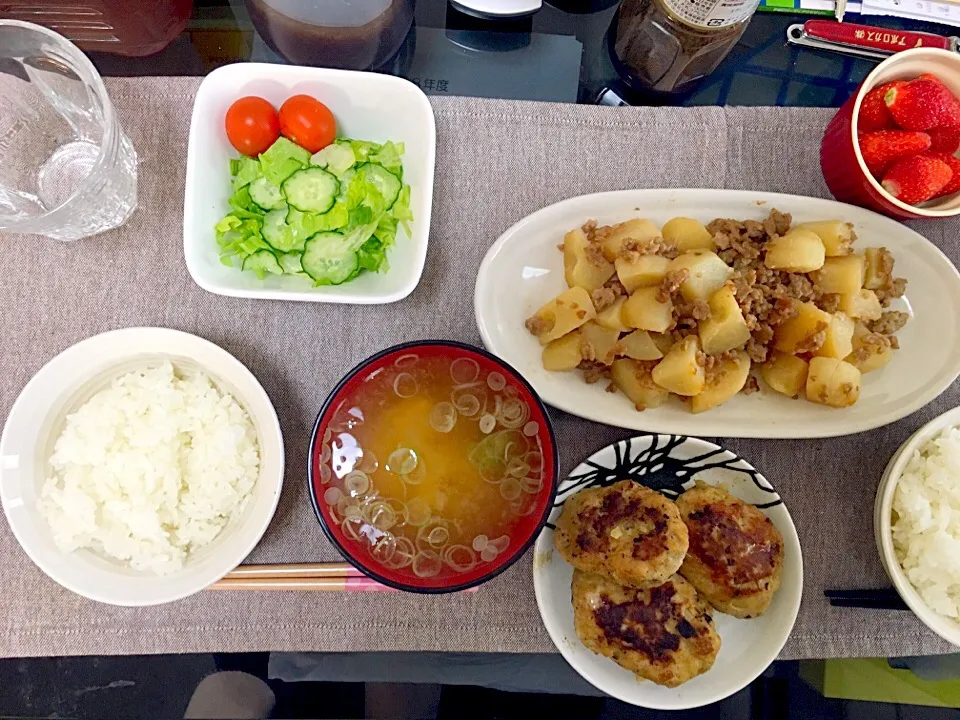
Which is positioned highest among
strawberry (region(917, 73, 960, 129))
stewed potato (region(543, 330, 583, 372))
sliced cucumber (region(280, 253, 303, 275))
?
strawberry (region(917, 73, 960, 129))

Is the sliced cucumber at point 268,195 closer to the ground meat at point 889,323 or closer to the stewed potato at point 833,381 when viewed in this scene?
the stewed potato at point 833,381

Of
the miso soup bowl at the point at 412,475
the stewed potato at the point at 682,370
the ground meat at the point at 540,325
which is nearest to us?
the miso soup bowl at the point at 412,475

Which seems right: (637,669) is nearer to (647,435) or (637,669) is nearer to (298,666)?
(647,435)

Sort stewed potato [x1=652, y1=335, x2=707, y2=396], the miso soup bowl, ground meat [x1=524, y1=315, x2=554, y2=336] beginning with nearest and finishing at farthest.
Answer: the miso soup bowl
stewed potato [x1=652, y1=335, x2=707, y2=396]
ground meat [x1=524, y1=315, x2=554, y2=336]

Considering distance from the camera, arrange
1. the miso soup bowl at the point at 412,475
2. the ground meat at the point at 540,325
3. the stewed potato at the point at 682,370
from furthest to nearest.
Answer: the ground meat at the point at 540,325, the stewed potato at the point at 682,370, the miso soup bowl at the point at 412,475

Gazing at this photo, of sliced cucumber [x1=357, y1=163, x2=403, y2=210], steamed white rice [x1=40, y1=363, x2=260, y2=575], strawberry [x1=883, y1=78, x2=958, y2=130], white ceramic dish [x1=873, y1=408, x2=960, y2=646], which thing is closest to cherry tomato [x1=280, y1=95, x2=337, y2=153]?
sliced cucumber [x1=357, y1=163, x2=403, y2=210]

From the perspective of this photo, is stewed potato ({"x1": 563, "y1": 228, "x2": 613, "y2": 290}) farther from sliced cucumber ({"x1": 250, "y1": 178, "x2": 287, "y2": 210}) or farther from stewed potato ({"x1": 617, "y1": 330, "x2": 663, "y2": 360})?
sliced cucumber ({"x1": 250, "y1": 178, "x2": 287, "y2": 210})

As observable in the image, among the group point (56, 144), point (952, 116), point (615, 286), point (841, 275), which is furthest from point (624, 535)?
point (56, 144)

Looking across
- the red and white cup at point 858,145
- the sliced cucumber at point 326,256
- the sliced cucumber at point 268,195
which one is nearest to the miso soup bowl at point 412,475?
the sliced cucumber at point 326,256
